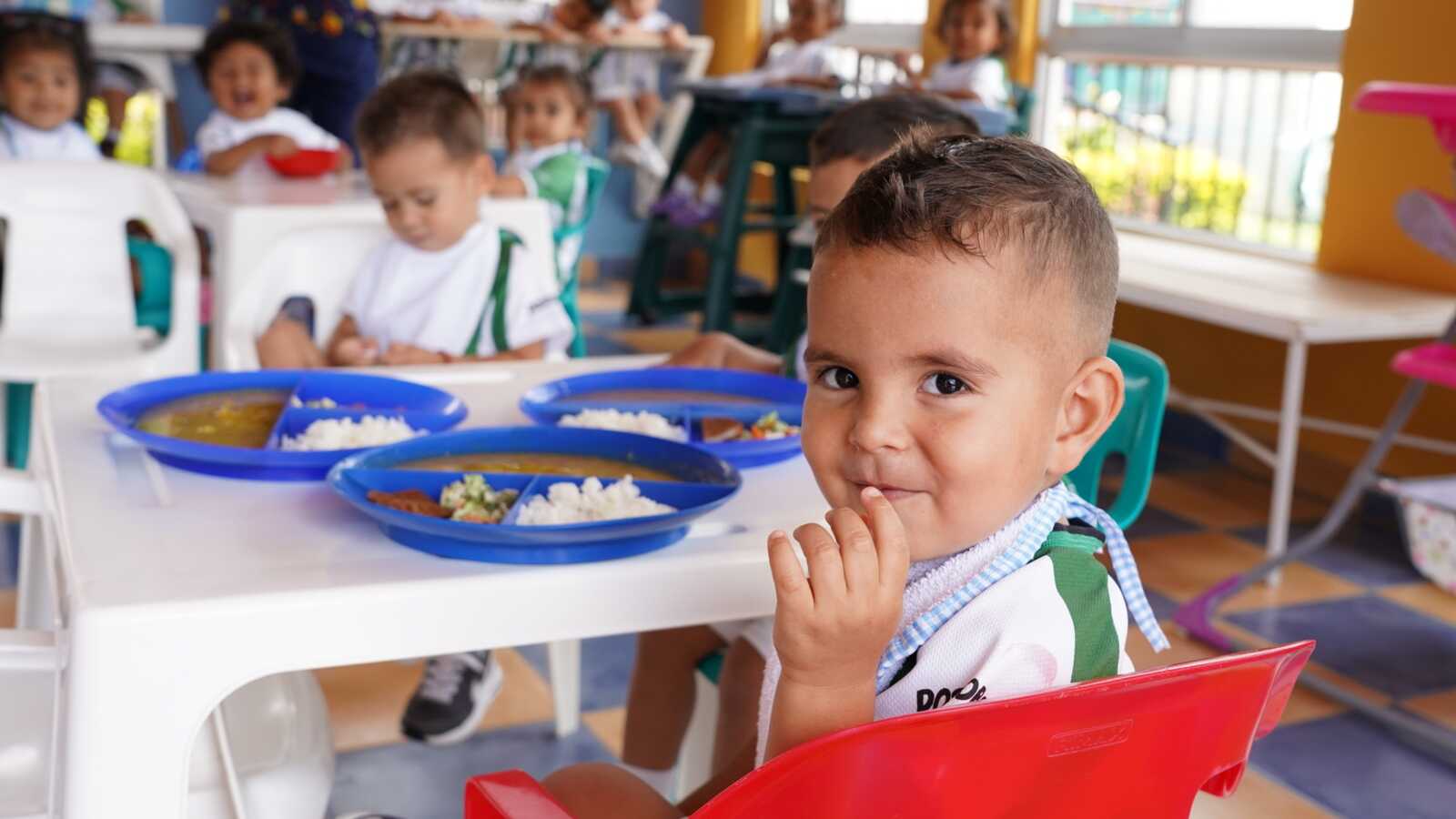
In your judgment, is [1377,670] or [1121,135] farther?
[1121,135]

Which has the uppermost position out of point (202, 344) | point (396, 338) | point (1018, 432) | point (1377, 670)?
point (1018, 432)

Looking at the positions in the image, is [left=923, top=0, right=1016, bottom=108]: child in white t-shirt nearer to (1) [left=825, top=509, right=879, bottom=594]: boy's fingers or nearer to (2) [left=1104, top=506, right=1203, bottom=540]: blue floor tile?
(2) [left=1104, top=506, right=1203, bottom=540]: blue floor tile

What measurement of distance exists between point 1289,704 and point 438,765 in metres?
1.31

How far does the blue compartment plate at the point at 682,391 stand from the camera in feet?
4.18

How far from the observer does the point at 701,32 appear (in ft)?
22.0

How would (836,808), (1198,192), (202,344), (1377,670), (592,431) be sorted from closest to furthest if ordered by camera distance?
(836,808) → (592,431) → (1377,670) → (202,344) → (1198,192)

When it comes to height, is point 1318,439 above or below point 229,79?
below

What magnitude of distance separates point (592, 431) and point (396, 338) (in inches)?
40.6

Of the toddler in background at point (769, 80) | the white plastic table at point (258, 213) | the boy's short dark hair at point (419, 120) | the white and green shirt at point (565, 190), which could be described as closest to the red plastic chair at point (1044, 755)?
the boy's short dark hair at point (419, 120)

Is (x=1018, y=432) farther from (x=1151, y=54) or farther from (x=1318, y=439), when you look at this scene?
(x=1151, y=54)

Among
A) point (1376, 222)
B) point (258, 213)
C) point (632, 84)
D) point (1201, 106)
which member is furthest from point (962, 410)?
point (632, 84)

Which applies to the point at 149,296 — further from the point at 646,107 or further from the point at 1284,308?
the point at 646,107

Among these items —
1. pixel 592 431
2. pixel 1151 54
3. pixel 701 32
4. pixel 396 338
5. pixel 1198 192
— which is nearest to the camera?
pixel 592 431

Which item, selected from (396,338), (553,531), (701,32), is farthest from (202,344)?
(701,32)
